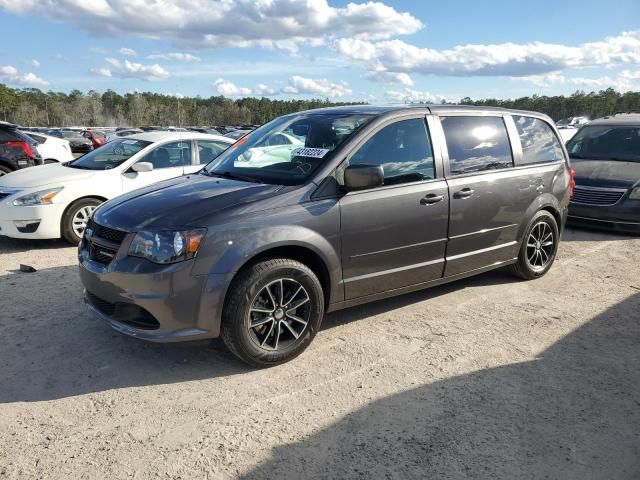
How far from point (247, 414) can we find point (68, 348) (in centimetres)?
170

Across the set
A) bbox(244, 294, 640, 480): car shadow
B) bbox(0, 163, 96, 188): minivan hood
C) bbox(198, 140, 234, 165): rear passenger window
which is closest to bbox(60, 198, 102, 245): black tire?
bbox(0, 163, 96, 188): minivan hood

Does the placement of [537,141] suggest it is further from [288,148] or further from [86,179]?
[86,179]

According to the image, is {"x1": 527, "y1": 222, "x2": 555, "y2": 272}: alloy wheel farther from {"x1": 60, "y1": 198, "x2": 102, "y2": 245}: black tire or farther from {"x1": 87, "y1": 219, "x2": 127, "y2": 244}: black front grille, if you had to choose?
{"x1": 60, "y1": 198, "x2": 102, "y2": 245}: black tire

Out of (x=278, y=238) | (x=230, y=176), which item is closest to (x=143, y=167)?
(x=230, y=176)

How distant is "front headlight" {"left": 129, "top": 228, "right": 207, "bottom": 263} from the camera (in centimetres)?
349

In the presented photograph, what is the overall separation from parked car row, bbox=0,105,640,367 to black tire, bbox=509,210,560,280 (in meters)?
0.02

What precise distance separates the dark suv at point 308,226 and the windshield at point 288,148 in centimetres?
2

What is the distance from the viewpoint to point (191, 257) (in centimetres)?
348

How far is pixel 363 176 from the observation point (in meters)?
3.93

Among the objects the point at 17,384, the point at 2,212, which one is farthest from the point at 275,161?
the point at 2,212

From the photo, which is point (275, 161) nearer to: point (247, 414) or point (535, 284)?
point (247, 414)

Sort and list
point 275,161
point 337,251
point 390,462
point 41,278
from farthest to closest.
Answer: point 41,278 → point 275,161 → point 337,251 → point 390,462

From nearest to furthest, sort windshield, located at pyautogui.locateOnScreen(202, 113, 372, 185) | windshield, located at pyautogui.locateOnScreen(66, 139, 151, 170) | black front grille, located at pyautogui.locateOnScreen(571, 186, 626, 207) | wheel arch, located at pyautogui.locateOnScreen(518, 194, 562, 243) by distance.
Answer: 1. windshield, located at pyautogui.locateOnScreen(202, 113, 372, 185)
2. wheel arch, located at pyautogui.locateOnScreen(518, 194, 562, 243)
3. windshield, located at pyautogui.locateOnScreen(66, 139, 151, 170)
4. black front grille, located at pyautogui.locateOnScreen(571, 186, 626, 207)

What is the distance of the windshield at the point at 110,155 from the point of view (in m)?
7.64
